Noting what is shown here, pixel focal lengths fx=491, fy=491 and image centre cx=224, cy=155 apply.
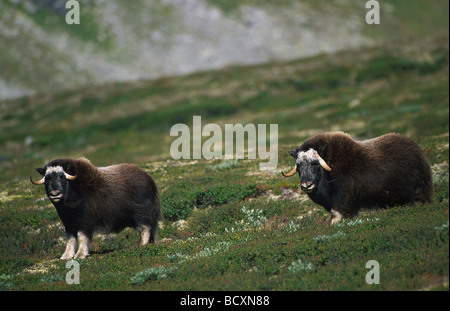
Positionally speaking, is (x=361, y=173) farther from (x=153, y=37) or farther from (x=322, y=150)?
(x=153, y=37)

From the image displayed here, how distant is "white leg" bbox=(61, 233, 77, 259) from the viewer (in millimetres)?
13820

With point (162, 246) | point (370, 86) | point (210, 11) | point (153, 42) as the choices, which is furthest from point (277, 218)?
point (210, 11)

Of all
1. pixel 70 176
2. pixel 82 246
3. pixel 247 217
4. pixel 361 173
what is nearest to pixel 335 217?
pixel 361 173

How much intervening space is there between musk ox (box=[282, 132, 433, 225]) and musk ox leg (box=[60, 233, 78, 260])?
664 cm

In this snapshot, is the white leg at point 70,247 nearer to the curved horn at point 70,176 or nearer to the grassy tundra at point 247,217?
the grassy tundra at point 247,217

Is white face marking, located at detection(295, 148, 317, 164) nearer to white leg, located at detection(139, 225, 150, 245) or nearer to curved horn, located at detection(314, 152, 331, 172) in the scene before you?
curved horn, located at detection(314, 152, 331, 172)

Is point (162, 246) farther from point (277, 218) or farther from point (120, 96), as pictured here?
point (120, 96)

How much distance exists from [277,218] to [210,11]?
11499 cm

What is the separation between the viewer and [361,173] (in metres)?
13.0

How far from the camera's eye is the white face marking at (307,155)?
13070mm

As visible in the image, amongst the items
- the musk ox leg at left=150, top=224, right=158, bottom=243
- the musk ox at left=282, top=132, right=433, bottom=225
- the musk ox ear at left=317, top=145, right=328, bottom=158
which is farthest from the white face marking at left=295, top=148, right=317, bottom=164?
the musk ox leg at left=150, top=224, right=158, bottom=243

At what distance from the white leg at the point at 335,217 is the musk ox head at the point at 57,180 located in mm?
7230

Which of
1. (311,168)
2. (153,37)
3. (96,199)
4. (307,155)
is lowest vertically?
(96,199)

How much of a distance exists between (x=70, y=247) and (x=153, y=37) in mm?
104781
